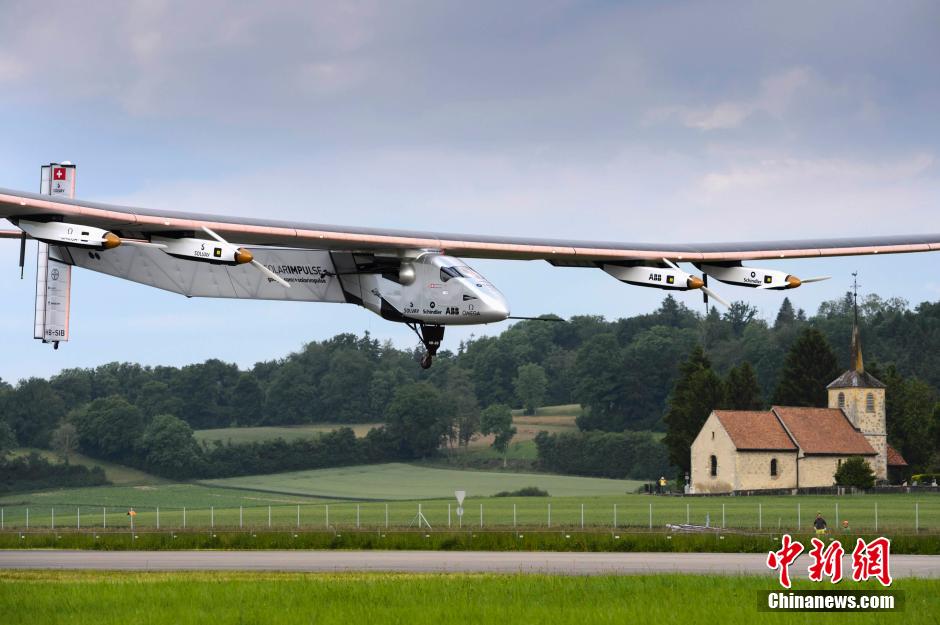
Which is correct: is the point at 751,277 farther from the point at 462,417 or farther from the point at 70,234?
the point at 462,417

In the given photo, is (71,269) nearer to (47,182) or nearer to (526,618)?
(47,182)

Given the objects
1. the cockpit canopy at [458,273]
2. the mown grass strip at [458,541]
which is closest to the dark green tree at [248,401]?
the mown grass strip at [458,541]

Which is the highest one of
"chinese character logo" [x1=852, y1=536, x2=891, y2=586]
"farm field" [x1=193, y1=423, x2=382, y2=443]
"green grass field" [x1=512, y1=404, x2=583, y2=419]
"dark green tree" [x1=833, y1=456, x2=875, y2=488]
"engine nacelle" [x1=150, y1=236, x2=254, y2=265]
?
"engine nacelle" [x1=150, y1=236, x2=254, y2=265]

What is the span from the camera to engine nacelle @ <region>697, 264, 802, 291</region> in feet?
147

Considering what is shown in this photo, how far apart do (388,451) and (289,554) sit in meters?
68.7

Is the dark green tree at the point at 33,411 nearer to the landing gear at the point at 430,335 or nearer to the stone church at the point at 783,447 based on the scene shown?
the stone church at the point at 783,447

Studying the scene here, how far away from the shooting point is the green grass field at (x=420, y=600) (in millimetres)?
29547

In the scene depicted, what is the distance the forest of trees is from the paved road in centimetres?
6311

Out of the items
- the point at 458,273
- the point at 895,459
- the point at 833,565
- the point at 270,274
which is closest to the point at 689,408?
the point at 895,459

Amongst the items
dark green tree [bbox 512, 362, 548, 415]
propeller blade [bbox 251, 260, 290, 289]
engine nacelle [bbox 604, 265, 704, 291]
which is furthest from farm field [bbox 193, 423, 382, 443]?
propeller blade [bbox 251, 260, 290, 289]

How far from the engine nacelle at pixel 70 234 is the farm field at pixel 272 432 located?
82.6m

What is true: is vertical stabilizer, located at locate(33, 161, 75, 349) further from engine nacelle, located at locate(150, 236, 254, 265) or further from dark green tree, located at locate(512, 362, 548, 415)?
dark green tree, located at locate(512, 362, 548, 415)

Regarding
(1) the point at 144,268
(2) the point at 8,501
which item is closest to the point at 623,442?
(2) the point at 8,501

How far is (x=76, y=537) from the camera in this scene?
2301 inches
